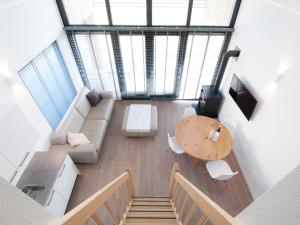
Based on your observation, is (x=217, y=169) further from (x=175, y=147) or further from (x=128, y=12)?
(x=128, y=12)

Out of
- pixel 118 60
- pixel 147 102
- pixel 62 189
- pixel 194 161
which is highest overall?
pixel 118 60

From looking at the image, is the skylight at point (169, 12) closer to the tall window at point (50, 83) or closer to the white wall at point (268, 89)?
the white wall at point (268, 89)

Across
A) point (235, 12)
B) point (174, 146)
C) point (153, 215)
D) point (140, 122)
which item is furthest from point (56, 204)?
point (235, 12)

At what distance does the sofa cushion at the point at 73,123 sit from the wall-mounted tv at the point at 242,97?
3.61 meters

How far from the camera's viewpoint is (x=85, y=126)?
4352 mm

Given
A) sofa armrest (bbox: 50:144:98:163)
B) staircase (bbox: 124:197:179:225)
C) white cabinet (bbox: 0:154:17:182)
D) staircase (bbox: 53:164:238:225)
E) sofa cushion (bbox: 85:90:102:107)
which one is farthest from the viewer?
sofa cushion (bbox: 85:90:102:107)

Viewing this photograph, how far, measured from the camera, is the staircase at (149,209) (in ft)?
2.85

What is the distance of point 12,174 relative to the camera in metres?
2.13

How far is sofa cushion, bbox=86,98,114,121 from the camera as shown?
4598 millimetres

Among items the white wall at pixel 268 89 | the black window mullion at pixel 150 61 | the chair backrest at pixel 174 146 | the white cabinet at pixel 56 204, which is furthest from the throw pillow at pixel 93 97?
the white wall at pixel 268 89

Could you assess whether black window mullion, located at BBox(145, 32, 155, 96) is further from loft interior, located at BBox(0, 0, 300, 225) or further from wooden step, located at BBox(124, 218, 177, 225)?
wooden step, located at BBox(124, 218, 177, 225)

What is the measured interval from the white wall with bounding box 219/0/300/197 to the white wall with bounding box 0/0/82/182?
11.9 feet

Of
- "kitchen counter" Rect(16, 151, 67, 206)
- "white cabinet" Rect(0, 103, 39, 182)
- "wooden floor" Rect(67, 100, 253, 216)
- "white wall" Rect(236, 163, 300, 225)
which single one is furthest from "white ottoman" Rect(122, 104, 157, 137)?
"white wall" Rect(236, 163, 300, 225)

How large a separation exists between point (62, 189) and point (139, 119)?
2.27 metres
